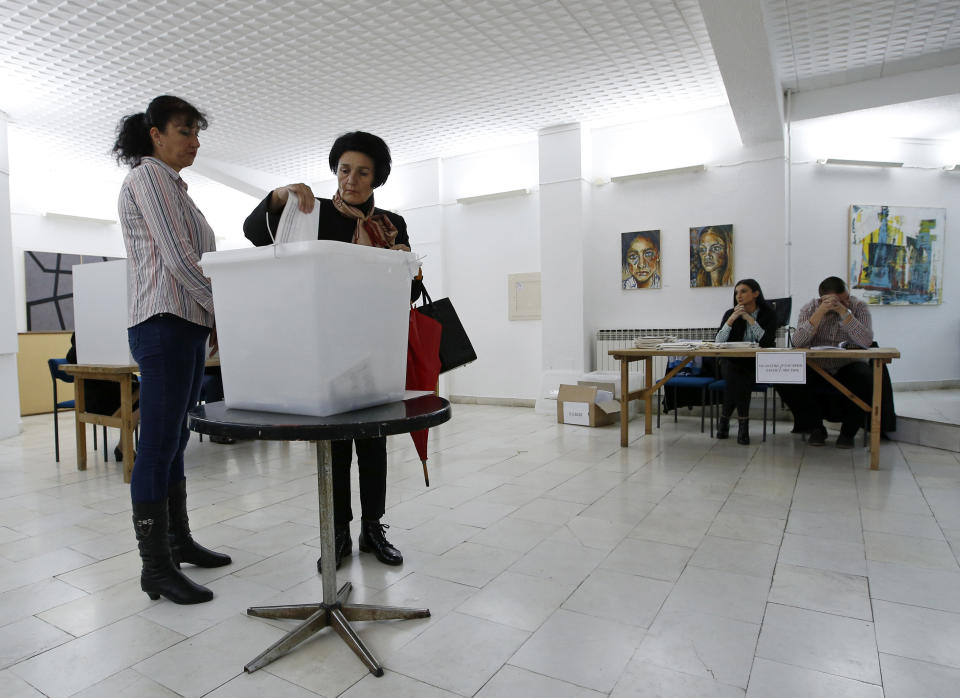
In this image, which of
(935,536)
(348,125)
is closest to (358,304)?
(935,536)

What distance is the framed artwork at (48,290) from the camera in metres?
6.82

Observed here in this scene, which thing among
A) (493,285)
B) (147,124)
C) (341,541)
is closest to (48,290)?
(493,285)

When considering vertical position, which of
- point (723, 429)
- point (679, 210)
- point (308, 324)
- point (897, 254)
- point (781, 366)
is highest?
point (679, 210)

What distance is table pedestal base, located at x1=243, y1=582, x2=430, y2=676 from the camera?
1.47 m

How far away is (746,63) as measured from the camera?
12.7 feet

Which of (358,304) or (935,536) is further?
(935,536)

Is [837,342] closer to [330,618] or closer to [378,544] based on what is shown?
[378,544]

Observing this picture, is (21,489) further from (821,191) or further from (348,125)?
(821,191)

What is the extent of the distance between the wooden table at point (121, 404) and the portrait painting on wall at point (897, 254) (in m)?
6.07

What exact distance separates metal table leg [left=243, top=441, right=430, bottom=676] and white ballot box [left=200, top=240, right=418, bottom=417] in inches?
10.9

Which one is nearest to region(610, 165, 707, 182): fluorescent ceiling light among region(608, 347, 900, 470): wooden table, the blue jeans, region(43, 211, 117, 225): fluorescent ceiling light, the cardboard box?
the cardboard box

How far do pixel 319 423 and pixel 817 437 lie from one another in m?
4.05

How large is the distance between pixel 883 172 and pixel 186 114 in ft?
20.4

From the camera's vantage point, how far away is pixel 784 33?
4164 millimetres
